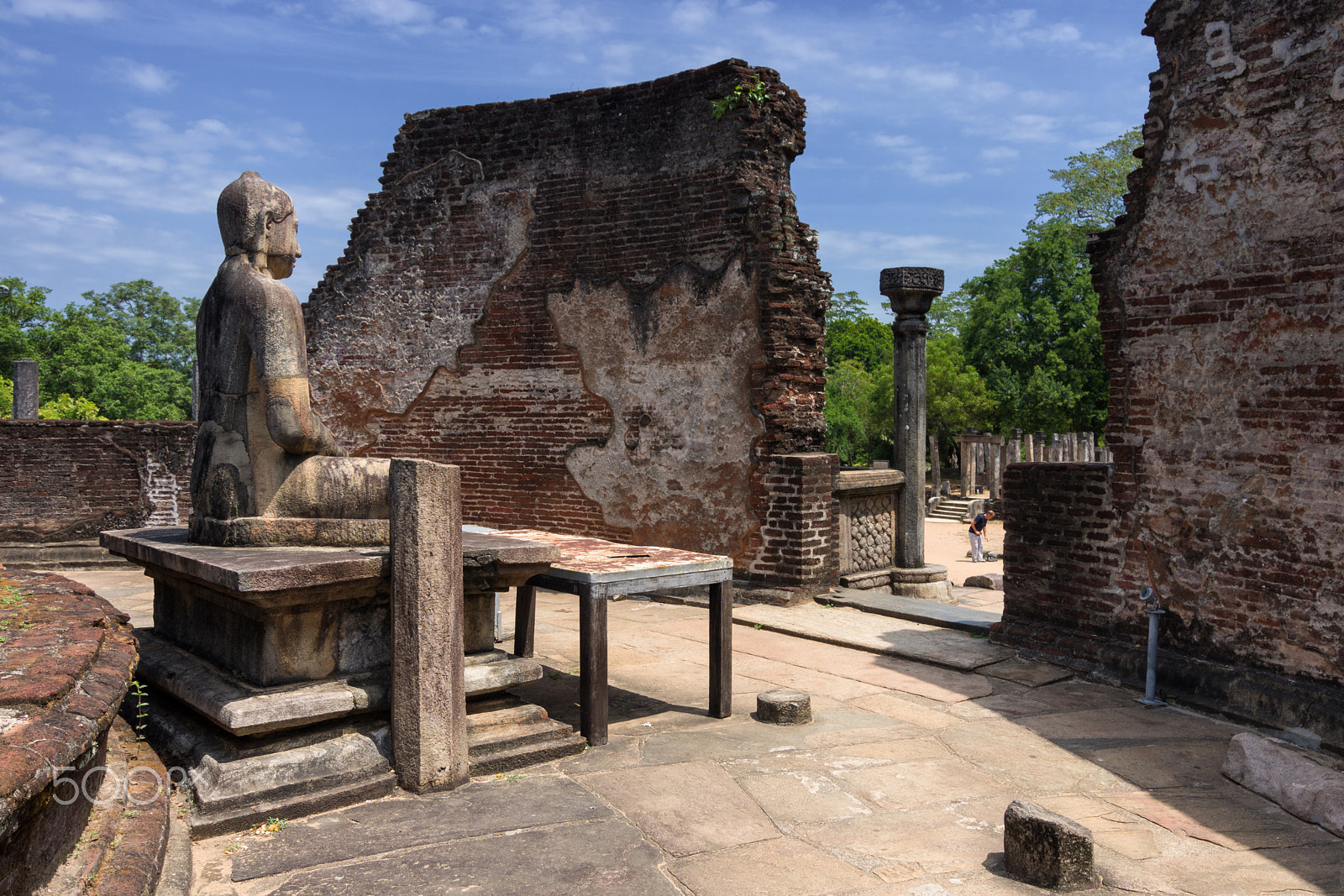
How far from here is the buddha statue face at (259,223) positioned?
455 centimetres

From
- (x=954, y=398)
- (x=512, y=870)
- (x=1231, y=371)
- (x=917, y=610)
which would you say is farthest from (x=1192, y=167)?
(x=954, y=398)

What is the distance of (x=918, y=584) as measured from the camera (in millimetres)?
9711

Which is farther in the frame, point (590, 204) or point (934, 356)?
point (934, 356)

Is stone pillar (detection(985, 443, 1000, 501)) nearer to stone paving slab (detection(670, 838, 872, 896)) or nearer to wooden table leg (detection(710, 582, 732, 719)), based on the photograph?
wooden table leg (detection(710, 582, 732, 719))

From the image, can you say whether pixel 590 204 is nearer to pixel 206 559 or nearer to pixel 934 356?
pixel 206 559

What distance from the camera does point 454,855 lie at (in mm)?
3193

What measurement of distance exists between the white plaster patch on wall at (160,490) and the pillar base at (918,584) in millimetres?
8838

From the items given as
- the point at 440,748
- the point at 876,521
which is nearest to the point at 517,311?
the point at 876,521

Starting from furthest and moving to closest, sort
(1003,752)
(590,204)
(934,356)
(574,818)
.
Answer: (934,356), (590,204), (1003,752), (574,818)

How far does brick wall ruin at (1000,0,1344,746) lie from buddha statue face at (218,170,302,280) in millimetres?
4828

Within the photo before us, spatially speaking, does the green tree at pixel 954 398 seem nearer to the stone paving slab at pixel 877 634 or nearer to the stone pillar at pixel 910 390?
the stone pillar at pixel 910 390

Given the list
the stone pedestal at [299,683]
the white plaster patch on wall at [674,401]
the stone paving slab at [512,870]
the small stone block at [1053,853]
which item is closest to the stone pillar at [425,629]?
the stone pedestal at [299,683]

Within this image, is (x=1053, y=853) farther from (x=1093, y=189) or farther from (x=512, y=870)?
(x=1093, y=189)

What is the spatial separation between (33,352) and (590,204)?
36304mm
